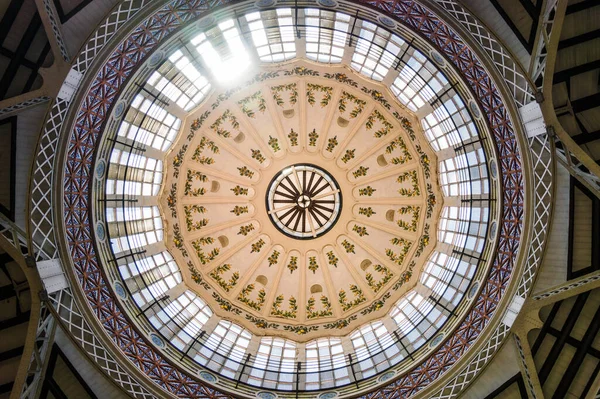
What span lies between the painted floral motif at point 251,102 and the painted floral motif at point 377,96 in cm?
577

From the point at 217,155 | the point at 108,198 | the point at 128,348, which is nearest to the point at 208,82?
the point at 217,155

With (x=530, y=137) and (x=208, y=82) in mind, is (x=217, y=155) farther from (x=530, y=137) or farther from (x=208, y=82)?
(x=530, y=137)

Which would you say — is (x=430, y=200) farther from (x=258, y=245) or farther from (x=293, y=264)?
(x=258, y=245)

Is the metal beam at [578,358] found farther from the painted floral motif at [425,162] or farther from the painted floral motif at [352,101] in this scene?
the painted floral motif at [352,101]

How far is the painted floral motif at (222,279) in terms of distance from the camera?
26.6 meters

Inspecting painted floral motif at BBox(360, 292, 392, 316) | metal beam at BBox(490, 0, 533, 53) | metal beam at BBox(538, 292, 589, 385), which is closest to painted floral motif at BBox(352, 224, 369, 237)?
painted floral motif at BBox(360, 292, 392, 316)

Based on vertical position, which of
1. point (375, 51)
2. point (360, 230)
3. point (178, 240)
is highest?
point (375, 51)

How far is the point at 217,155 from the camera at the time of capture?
2705 cm

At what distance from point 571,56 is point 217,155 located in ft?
60.3

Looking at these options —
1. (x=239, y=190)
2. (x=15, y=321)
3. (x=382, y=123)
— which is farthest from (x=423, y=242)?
(x=15, y=321)

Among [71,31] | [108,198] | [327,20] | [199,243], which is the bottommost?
[199,243]

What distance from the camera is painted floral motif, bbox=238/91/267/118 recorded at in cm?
2564

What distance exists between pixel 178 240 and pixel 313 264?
8518 millimetres

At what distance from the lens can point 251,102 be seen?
25.9m
